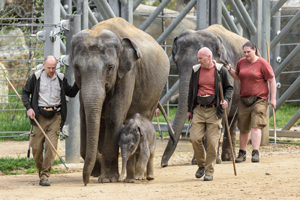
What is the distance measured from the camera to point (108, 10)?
33.2 feet

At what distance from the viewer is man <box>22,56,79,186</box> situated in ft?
24.4

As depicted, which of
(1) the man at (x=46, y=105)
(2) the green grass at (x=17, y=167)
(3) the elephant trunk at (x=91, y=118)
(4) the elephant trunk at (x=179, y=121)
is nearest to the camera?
(3) the elephant trunk at (x=91, y=118)

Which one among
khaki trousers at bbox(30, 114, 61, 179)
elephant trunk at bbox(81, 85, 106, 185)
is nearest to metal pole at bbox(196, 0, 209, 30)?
khaki trousers at bbox(30, 114, 61, 179)

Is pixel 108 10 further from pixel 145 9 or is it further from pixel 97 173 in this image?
pixel 145 9

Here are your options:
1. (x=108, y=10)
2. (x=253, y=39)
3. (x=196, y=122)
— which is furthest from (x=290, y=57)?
(x=196, y=122)

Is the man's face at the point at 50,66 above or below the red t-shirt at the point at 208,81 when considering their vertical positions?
above

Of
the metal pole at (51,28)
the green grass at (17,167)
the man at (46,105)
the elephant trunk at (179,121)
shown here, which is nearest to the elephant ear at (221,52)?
the elephant trunk at (179,121)

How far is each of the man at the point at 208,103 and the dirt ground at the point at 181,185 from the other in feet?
1.30

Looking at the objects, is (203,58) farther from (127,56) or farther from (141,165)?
(141,165)

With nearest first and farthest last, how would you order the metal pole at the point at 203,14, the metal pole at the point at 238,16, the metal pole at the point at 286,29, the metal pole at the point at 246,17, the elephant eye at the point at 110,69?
the elephant eye at the point at 110,69 → the metal pole at the point at 203,14 → the metal pole at the point at 238,16 → the metal pole at the point at 246,17 → the metal pole at the point at 286,29

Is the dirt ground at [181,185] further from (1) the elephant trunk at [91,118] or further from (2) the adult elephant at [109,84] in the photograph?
(2) the adult elephant at [109,84]

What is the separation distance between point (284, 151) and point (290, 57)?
2.80 m

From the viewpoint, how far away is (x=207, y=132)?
7.69 m

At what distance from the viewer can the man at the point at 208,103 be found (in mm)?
7609
